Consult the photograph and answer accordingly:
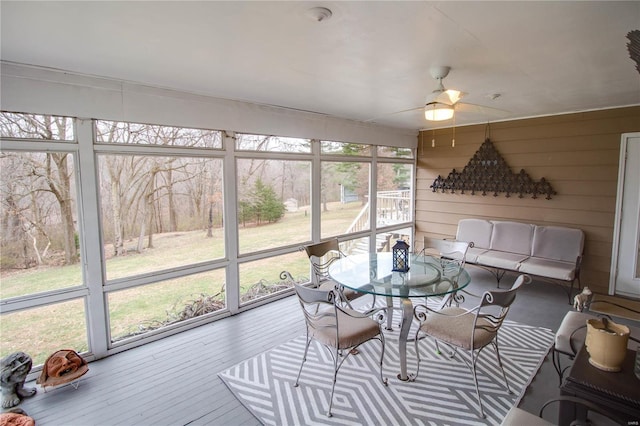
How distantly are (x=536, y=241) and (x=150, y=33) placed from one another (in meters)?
5.38

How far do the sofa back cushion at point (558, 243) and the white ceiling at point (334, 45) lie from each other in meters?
1.97

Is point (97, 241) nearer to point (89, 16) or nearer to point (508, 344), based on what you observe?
point (89, 16)

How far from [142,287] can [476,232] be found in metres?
4.98

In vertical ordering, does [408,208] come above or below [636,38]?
below

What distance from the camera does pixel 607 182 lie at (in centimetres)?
438

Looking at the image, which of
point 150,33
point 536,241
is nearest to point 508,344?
point 536,241

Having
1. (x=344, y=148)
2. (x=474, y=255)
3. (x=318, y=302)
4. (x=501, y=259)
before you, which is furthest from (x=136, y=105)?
(x=501, y=259)

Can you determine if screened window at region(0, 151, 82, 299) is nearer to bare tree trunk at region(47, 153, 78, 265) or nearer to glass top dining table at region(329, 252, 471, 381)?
bare tree trunk at region(47, 153, 78, 265)

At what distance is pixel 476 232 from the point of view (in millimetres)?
5449

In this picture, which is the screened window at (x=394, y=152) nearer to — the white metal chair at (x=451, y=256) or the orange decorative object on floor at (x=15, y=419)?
the white metal chair at (x=451, y=256)

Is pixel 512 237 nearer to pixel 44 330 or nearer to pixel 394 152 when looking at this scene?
pixel 394 152

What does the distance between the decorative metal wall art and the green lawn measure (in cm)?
295

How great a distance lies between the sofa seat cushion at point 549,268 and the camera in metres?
4.13

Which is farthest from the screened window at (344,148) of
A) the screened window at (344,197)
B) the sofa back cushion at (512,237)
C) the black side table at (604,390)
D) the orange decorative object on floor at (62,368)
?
the black side table at (604,390)
